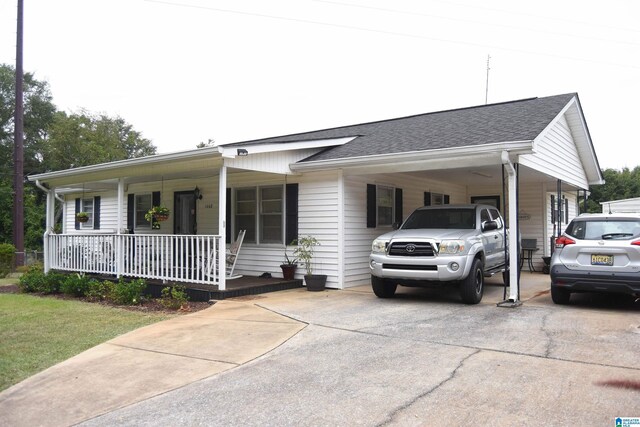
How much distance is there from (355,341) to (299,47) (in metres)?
12.6

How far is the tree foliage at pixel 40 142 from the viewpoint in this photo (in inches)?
1105

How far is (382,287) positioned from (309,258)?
2.19m

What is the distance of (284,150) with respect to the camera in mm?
9977

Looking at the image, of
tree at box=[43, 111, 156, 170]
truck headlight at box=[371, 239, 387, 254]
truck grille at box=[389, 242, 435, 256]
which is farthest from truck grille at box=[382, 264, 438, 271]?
tree at box=[43, 111, 156, 170]

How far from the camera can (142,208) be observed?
14312mm

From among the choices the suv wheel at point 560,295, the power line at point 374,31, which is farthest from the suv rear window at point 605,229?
the power line at point 374,31

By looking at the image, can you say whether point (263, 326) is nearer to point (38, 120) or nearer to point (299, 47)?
point (299, 47)

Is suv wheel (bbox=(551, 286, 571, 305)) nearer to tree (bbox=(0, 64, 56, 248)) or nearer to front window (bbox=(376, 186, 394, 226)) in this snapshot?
front window (bbox=(376, 186, 394, 226))

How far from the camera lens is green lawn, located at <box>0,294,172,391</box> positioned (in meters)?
5.19

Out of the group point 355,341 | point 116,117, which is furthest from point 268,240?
point 116,117

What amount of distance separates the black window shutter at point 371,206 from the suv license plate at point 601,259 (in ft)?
16.0

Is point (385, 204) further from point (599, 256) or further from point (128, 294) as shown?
point (128, 294)

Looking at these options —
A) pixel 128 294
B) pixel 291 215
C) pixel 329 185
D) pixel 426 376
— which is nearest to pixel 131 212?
pixel 128 294

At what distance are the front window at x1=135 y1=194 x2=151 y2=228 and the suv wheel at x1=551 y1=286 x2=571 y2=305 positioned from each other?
11.2 meters
